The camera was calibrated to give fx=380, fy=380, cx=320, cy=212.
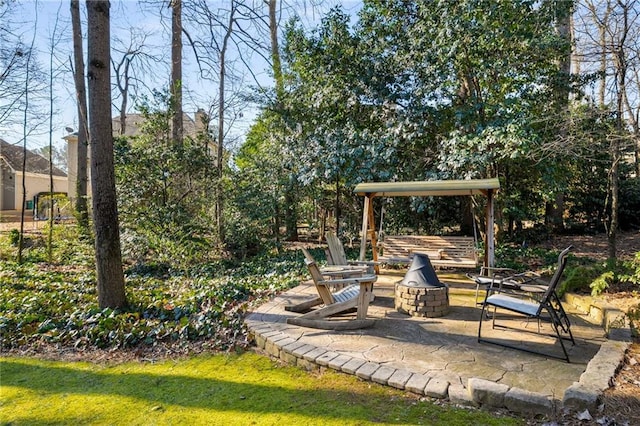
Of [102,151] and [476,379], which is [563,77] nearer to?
[476,379]

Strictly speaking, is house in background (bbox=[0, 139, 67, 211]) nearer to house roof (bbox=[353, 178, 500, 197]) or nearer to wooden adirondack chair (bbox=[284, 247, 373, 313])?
house roof (bbox=[353, 178, 500, 197])

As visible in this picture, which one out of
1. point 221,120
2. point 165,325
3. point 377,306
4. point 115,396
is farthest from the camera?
point 221,120

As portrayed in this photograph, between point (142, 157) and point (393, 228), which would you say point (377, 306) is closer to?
point (393, 228)

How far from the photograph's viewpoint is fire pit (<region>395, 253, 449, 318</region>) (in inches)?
174

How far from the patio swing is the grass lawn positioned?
335cm

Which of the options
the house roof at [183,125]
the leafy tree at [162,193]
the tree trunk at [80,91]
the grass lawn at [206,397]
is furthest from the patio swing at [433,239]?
the tree trunk at [80,91]

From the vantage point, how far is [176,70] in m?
10.5

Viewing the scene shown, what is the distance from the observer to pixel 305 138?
9.74 m

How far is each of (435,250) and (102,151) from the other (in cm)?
545

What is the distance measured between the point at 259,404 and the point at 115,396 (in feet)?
3.89

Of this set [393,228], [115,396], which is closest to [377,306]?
[115,396]

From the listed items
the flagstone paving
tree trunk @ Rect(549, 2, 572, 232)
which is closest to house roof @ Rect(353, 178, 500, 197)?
tree trunk @ Rect(549, 2, 572, 232)

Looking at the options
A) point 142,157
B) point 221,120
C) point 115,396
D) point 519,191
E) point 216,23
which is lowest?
point 115,396

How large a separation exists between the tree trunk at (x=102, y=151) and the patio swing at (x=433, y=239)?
3611 mm
